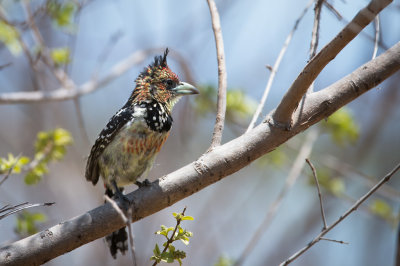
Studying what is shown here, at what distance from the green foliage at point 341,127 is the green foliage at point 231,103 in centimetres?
77

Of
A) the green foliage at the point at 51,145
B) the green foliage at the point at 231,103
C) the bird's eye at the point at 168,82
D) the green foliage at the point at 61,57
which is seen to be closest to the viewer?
the green foliage at the point at 51,145

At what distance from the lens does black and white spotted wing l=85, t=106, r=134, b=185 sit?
3492 millimetres

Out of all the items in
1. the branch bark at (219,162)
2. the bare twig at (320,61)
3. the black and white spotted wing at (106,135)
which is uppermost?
the black and white spotted wing at (106,135)

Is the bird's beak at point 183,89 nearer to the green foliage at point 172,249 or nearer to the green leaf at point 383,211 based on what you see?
the green foliage at point 172,249

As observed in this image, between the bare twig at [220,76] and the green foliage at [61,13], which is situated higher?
the green foliage at [61,13]

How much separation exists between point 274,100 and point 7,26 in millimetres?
4365

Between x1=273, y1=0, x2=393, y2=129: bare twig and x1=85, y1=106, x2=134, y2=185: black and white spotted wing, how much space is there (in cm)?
145

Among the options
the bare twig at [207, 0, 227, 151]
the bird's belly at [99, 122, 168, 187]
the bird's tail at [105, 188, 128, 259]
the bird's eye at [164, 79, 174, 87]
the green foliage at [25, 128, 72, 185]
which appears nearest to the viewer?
the bare twig at [207, 0, 227, 151]

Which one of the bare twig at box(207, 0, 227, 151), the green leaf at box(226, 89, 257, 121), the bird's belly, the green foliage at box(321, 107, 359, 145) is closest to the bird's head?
the bird's belly

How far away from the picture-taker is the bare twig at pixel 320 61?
6.66 feet

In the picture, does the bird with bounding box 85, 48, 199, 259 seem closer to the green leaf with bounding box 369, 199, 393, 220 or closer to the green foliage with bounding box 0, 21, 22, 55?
the green foliage with bounding box 0, 21, 22, 55

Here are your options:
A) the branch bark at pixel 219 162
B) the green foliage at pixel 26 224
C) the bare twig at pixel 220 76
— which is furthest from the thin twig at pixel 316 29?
the green foliage at pixel 26 224

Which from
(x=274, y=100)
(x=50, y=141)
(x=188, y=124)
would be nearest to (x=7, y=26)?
(x=50, y=141)

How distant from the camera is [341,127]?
4.30 meters
